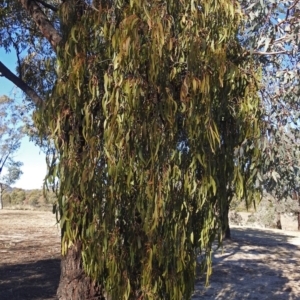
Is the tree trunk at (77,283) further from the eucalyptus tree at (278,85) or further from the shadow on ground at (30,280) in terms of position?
the shadow on ground at (30,280)

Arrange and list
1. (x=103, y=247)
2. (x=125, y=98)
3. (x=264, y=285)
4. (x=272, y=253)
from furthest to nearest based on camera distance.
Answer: (x=272, y=253) < (x=264, y=285) < (x=103, y=247) < (x=125, y=98)

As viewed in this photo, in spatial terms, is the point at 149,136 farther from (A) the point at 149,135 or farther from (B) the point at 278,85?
(B) the point at 278,85

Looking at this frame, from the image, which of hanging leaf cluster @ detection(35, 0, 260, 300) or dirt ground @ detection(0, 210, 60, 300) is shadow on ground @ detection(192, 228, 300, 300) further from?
hanging leaf cluster @ detection(35, 0, 260, 300)

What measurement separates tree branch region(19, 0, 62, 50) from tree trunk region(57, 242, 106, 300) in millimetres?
1830

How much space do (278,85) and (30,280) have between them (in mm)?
5467

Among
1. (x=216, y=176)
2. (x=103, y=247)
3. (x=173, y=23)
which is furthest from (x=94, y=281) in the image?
(x=173, y=23)

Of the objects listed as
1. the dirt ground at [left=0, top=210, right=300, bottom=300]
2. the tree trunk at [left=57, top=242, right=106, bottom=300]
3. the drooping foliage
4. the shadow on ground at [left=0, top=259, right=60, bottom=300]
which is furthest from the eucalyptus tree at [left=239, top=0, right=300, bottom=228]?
the shadow on ground at [left=0, top=259, right=60, bottom=300]

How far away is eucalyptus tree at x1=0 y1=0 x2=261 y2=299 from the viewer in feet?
10.3

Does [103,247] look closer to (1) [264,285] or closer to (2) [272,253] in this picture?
(1) [264,285]

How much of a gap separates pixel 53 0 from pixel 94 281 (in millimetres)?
5111

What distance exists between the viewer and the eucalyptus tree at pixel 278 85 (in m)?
4.32

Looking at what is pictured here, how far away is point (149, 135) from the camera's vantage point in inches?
124

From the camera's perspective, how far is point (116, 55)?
3.17m

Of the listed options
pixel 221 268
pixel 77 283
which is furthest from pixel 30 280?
pixel 77 283
